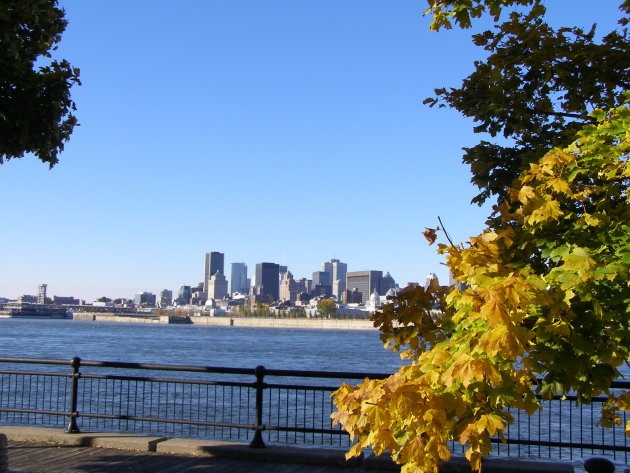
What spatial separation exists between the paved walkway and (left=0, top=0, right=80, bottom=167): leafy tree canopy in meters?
3.98

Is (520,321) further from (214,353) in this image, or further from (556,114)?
(214,353)

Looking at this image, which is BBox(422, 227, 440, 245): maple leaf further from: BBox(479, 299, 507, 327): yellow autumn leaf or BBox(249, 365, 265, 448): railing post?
BBox(249, 365, 265, 448): railing post

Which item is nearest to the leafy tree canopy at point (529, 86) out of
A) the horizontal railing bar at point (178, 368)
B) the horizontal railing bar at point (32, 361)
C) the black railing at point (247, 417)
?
the black railing at point (247, 417)

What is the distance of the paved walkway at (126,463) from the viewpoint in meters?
8.37

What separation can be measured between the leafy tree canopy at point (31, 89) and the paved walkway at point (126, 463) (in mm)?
3981

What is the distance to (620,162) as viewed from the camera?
3.62m

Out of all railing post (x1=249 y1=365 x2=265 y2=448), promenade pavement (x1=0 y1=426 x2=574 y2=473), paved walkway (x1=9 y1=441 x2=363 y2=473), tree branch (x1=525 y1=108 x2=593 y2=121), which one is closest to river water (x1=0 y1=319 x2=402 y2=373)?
railing post (x1=249 y1=365 x2=265 y2=448)

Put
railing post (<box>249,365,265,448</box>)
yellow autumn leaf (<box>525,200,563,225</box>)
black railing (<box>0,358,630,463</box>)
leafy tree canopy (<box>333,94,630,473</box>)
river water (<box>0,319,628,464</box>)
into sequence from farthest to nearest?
1. river water (<box>0,319,628,464</box>)
2. black railing (<box>0,358,630,463</box>)
3. railing post (<box>249,365,265,448</box>)
4. yellow autumn leaf (<box>525,200,563,225</box>)
5. leafy tree canopy (<box>333,94,630,473</box>)

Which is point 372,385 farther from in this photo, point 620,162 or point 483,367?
point 620,162

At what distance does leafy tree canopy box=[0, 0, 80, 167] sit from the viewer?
8.05 metres

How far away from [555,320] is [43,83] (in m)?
7.50

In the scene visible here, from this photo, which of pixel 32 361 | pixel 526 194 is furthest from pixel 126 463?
pixel 526 194

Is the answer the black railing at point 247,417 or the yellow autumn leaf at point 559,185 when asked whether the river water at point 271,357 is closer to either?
the black railing at point 247,417

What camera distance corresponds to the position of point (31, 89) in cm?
853
